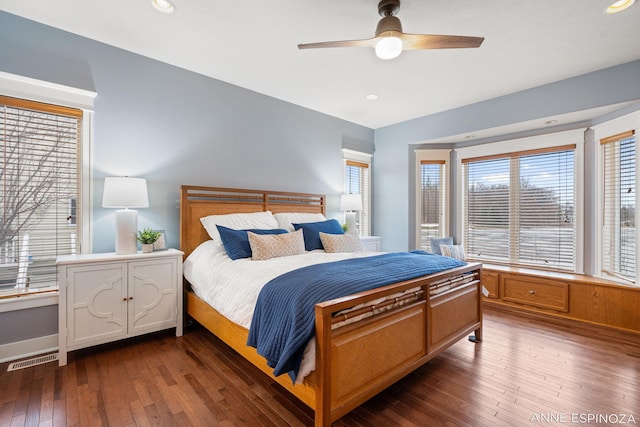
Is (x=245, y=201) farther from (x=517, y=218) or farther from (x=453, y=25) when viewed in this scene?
(x=517, y=218)

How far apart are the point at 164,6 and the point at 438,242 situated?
4.23 meters

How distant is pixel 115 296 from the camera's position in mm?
2459

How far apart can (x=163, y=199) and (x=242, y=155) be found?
1077 mm

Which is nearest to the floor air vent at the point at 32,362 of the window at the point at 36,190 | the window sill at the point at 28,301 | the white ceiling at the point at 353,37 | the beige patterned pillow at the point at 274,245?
the window sill at the point at 28,301

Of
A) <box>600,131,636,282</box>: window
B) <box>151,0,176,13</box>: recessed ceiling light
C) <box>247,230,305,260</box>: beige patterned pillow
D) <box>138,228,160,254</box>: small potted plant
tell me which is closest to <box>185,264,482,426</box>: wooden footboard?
<box>247,230,305,260</box>: beige patterned pillow

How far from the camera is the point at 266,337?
5.48ft

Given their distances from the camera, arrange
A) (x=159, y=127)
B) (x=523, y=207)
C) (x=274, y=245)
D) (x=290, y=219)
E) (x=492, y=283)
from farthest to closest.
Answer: (x=523, y=207) < (x=492, y=283) < (x=290, y=219) < (x=159, y=127) < (x=274, y=245)

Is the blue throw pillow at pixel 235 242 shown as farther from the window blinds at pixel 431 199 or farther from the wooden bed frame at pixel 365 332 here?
the window blinds at pixel 431 199

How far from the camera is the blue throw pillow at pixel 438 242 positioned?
442 centimetres

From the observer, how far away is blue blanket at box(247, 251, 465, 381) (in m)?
1.50

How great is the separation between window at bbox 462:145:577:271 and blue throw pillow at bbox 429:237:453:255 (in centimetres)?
37

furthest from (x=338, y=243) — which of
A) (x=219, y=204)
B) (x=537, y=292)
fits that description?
(x=537, y=292)

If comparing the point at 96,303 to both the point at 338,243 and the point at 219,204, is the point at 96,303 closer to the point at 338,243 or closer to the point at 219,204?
the point at 219,204

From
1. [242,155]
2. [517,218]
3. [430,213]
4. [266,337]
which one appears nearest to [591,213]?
[517,218]
